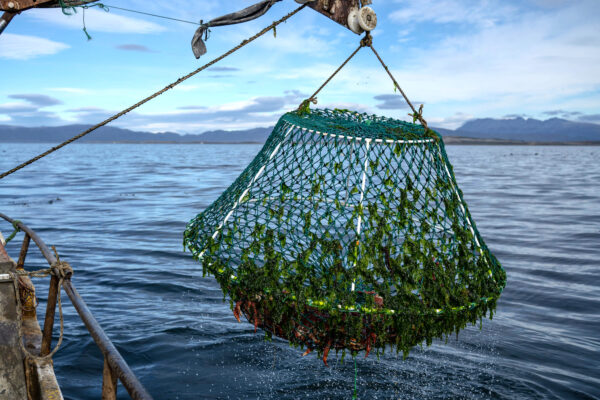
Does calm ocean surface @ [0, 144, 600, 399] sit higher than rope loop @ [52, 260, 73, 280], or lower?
lower

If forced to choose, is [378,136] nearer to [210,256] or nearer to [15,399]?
[210,256]

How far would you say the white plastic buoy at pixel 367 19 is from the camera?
5.38 m

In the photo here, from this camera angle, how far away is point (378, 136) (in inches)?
212

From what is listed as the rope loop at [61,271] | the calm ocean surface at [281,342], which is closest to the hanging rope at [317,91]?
the rope loop at [61,271]

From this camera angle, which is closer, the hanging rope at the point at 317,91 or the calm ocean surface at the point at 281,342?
the hanging rope at the point at 317,91

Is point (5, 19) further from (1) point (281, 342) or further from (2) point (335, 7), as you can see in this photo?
(1) point (281, 342)

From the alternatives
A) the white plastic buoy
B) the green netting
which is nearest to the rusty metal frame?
the green netting

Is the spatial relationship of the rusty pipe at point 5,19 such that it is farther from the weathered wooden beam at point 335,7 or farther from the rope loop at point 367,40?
the rope loop at point 367,40

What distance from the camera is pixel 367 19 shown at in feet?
17.8

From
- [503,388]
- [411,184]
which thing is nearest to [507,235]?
[503,388]

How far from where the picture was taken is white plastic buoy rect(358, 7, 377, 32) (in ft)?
17.6

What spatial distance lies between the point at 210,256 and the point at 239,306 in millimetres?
639

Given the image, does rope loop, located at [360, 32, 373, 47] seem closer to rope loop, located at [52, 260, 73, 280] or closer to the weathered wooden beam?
the weathered wooden beam

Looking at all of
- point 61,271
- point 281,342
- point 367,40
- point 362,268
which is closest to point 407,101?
point 367,40
